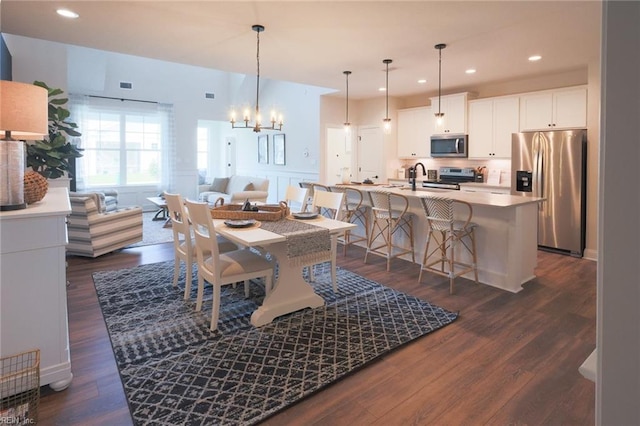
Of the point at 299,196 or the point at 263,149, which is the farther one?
the point at 263,149

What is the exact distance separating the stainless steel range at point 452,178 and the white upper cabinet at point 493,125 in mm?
305

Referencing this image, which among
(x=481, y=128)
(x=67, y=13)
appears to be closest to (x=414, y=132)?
(x=481, y=128)

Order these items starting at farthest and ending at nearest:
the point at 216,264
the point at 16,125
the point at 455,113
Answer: the point at 455,113 < the point at 216,264 < the point at 16,125

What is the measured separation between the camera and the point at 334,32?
375 cm

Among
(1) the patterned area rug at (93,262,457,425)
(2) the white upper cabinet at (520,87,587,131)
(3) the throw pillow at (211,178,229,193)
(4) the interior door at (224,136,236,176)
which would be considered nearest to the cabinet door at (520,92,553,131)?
(2) the white upper cabinet at (520,87,587,131)

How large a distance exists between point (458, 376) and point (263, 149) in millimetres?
8236

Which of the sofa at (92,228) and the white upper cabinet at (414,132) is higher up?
the white upper cabinet at (414,132)

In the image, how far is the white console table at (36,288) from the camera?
188cm

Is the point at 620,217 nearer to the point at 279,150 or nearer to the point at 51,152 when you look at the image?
the point at 51,152

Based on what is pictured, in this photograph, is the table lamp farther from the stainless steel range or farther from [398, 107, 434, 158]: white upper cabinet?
[398, 107, 434, 158]: white upper cabinet

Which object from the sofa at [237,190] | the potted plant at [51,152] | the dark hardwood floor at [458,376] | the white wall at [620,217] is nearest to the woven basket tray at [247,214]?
the dark hardwood floor at [458,376]

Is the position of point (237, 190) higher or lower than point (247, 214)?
higher

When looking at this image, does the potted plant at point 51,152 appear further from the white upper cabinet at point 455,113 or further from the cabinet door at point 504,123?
the cabinet door at point 504,123

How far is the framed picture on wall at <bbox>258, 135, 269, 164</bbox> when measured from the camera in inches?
377
